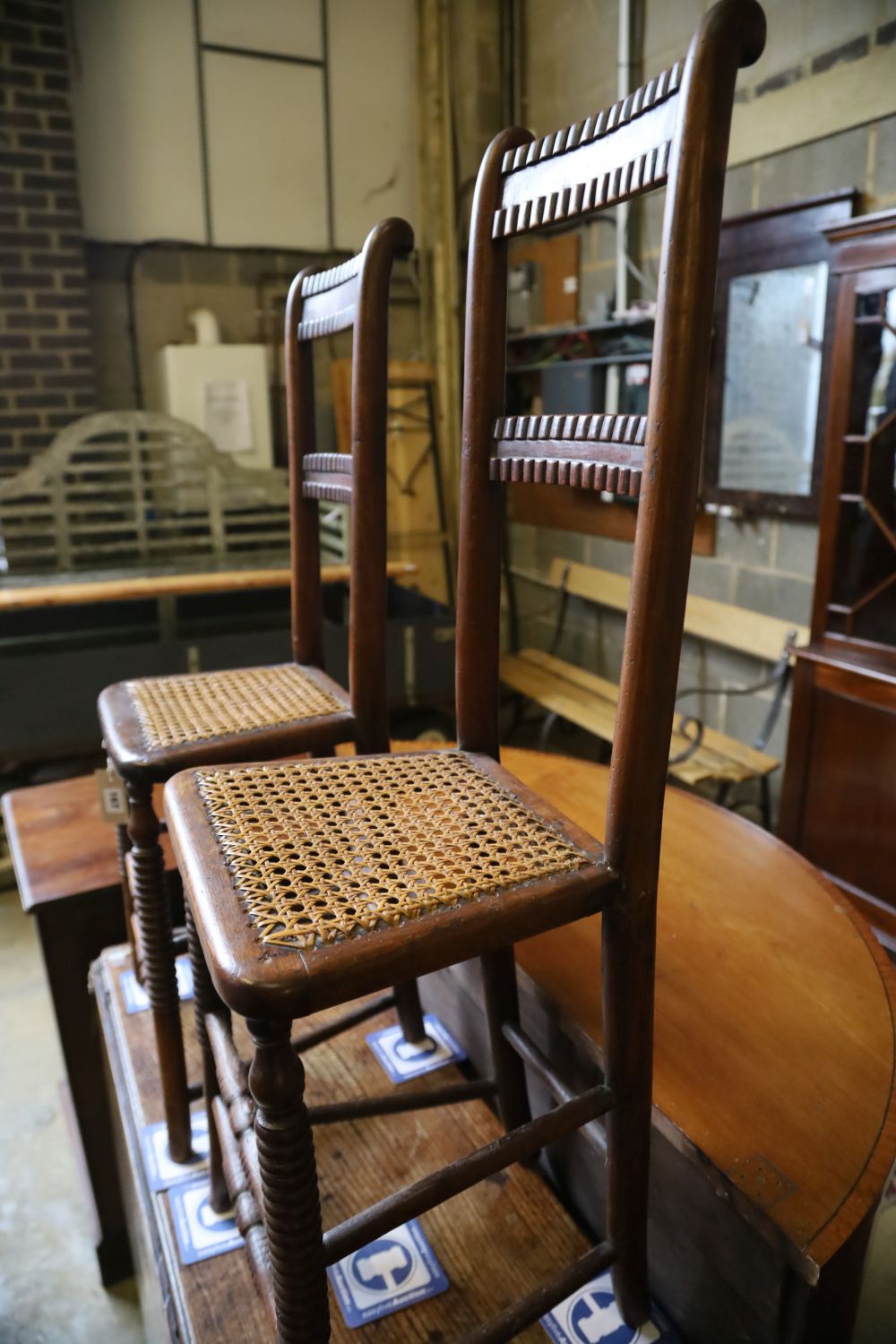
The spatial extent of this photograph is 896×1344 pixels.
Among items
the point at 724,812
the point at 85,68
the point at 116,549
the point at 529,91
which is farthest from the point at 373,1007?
the point at 529,91

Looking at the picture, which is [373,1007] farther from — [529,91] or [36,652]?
[529,91]

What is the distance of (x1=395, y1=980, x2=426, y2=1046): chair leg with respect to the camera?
54.5 inches

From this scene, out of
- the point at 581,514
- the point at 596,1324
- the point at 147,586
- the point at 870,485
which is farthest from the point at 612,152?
the point at 581,514

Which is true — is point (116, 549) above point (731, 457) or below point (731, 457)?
below

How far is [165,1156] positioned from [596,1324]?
0.61m

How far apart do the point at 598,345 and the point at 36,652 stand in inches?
98.0

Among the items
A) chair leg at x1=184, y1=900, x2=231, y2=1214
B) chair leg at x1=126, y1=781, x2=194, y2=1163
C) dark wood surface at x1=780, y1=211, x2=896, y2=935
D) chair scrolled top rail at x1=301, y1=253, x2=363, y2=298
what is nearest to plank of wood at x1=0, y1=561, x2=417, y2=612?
dark wood surface at x1=780, y1=211, x2=896, y2=935

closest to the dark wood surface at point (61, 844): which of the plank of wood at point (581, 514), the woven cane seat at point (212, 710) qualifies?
the woven cane seat at point (212, 710)

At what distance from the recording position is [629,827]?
2.72 feet

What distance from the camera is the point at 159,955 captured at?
1163 millimetres

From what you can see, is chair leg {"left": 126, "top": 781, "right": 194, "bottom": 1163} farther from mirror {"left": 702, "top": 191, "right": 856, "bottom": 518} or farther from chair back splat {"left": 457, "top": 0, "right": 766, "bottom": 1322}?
mirror {"left": 702, "top": 191, "right": 856, "bottom": 518}

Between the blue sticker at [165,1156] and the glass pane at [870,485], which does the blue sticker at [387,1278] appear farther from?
the glass pane at [870,485]

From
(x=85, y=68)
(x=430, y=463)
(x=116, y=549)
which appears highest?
(x=85, y=68)

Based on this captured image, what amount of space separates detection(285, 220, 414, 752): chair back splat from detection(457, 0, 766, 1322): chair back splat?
13 centimetres
